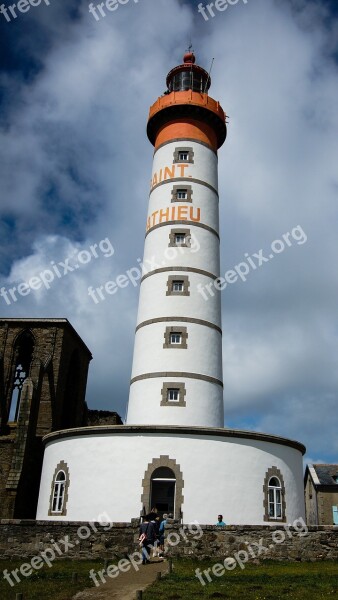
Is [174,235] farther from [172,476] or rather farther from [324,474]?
[324,474]

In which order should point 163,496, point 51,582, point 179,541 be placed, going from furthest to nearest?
point 163,496
point 179,541
point 51,582

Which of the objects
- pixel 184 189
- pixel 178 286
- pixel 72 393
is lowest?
pixel 72 393

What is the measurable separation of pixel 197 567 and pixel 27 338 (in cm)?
1870

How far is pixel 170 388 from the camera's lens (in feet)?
72.8

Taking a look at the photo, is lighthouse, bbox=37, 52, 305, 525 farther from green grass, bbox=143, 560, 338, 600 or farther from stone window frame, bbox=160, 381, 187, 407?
green grass, bbox=143, 560, 338, 600

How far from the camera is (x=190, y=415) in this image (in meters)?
21.8

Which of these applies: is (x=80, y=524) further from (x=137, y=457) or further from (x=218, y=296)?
(x=218, y=296)

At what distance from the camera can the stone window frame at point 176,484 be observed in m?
18.5

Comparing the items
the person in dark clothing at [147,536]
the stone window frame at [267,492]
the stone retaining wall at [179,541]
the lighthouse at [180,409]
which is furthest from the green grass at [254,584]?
the stone window frame at [267,492]

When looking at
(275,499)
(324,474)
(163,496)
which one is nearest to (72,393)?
(163,496)

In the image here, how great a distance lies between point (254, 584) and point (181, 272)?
1479cm

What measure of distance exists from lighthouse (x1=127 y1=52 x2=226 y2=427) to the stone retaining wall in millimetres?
6679

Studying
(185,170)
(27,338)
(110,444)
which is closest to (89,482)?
(110,444)

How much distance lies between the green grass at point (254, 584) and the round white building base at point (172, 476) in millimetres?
4670
